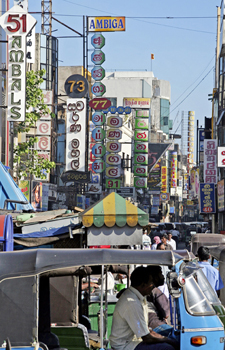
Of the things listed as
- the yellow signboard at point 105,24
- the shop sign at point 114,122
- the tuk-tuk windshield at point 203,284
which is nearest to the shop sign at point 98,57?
the yellow signboard at point 105,24

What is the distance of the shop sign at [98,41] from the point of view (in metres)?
52.2

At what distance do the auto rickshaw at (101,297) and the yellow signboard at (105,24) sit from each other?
48.3 m

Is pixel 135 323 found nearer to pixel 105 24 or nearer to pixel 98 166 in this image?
pixel 98 166

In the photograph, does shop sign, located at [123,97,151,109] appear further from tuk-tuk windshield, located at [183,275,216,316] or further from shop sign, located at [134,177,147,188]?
tuk-tuk windshield, located at [183,275,216,316]

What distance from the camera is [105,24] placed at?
173 ft

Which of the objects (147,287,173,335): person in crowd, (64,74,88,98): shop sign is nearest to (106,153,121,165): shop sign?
(64,74,88,98): shop sign

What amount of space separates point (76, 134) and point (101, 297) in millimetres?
39510

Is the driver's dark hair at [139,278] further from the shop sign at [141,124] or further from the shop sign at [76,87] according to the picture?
the shop sign at [141,124]

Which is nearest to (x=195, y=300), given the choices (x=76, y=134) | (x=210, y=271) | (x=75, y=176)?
(x=210, y=271)

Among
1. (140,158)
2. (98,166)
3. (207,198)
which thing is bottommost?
(207,198)

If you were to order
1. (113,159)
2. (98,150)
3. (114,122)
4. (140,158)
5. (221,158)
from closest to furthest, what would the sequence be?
(221,158), (98,150), (113,159), (114,122), (140,158)

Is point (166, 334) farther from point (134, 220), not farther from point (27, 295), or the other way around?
point (134, 220)

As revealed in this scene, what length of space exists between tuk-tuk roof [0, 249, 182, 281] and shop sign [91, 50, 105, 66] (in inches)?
1875

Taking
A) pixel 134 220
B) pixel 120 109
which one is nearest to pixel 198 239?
pixel 134 220
